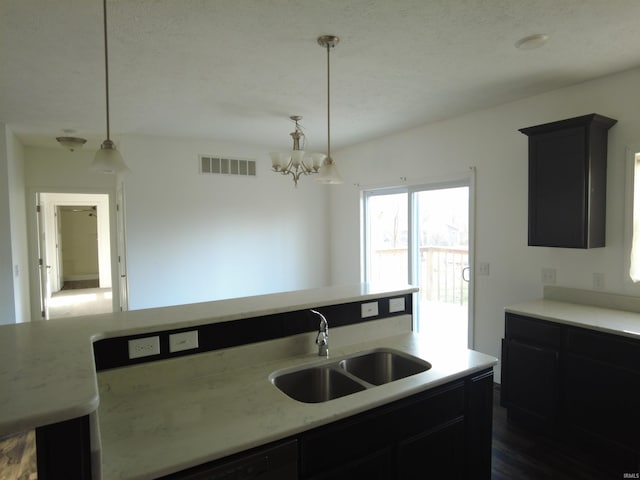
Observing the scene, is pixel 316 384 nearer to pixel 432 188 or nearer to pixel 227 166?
pixel 432 188

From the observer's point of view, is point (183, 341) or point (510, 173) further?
point (510, 173)

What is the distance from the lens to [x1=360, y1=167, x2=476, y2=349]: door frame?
367cm

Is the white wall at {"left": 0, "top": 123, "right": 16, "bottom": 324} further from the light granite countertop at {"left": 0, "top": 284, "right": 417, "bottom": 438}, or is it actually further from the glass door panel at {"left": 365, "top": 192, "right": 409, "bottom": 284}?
the glass door panel at {"left": 365, "top": 192, "right": 409, "bottom": 284}

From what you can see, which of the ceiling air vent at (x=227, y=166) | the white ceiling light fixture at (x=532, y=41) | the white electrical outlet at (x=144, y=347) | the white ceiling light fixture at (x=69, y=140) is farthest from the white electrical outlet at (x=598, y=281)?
the white ceiling light fixture at (x=69, y=140)

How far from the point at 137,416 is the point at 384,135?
13.1 feet

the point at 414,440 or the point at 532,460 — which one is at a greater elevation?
the point at 414,440

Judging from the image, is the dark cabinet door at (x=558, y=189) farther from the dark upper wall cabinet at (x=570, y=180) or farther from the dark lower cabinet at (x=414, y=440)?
the dark lower cabinet at (x=414, y=440)

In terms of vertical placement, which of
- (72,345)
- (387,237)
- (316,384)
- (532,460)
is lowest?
(532,460)

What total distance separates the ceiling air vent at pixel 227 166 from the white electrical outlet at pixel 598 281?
3795 mm

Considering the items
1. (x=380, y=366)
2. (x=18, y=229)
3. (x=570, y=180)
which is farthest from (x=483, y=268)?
(x=18, y=229)

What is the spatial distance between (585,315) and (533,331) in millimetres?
347

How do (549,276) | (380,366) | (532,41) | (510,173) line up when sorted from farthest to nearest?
(510,173) → (549,276) → (532,41) → (380,366)

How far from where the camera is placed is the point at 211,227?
4699mm

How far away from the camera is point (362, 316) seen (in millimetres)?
2189
